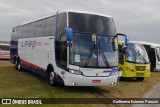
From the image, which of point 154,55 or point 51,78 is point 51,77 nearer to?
point 51,78

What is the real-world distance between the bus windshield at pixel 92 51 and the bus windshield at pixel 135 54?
6.06 metres

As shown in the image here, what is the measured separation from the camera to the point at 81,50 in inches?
534

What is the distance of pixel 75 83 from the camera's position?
13.3m

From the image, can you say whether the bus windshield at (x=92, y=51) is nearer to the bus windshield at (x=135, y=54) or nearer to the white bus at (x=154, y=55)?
the bus windshield at (x=135, y=54)

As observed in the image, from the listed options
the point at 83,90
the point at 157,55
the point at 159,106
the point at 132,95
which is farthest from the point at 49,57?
the point at 157,55

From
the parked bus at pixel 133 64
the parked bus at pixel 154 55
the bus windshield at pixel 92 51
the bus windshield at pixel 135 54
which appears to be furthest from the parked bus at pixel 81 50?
the parked bus at pixel 154 55

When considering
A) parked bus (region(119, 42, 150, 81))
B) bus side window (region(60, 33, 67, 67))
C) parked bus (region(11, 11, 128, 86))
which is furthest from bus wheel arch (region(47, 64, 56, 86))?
parked bus (region(119, 42, 150, 81))

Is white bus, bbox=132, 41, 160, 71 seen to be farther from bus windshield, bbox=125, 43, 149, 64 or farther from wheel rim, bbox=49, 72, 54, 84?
wheel rim, bbox=49, 72, 54, 84

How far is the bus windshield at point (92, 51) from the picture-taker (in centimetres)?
1348

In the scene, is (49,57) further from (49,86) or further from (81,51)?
(81,51)

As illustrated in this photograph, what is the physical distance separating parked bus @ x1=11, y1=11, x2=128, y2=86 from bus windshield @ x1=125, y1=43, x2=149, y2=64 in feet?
18.6

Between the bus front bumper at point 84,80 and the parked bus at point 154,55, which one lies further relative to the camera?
the parked bus at point 154,55

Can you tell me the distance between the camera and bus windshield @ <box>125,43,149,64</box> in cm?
2022

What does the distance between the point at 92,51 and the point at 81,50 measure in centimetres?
52
